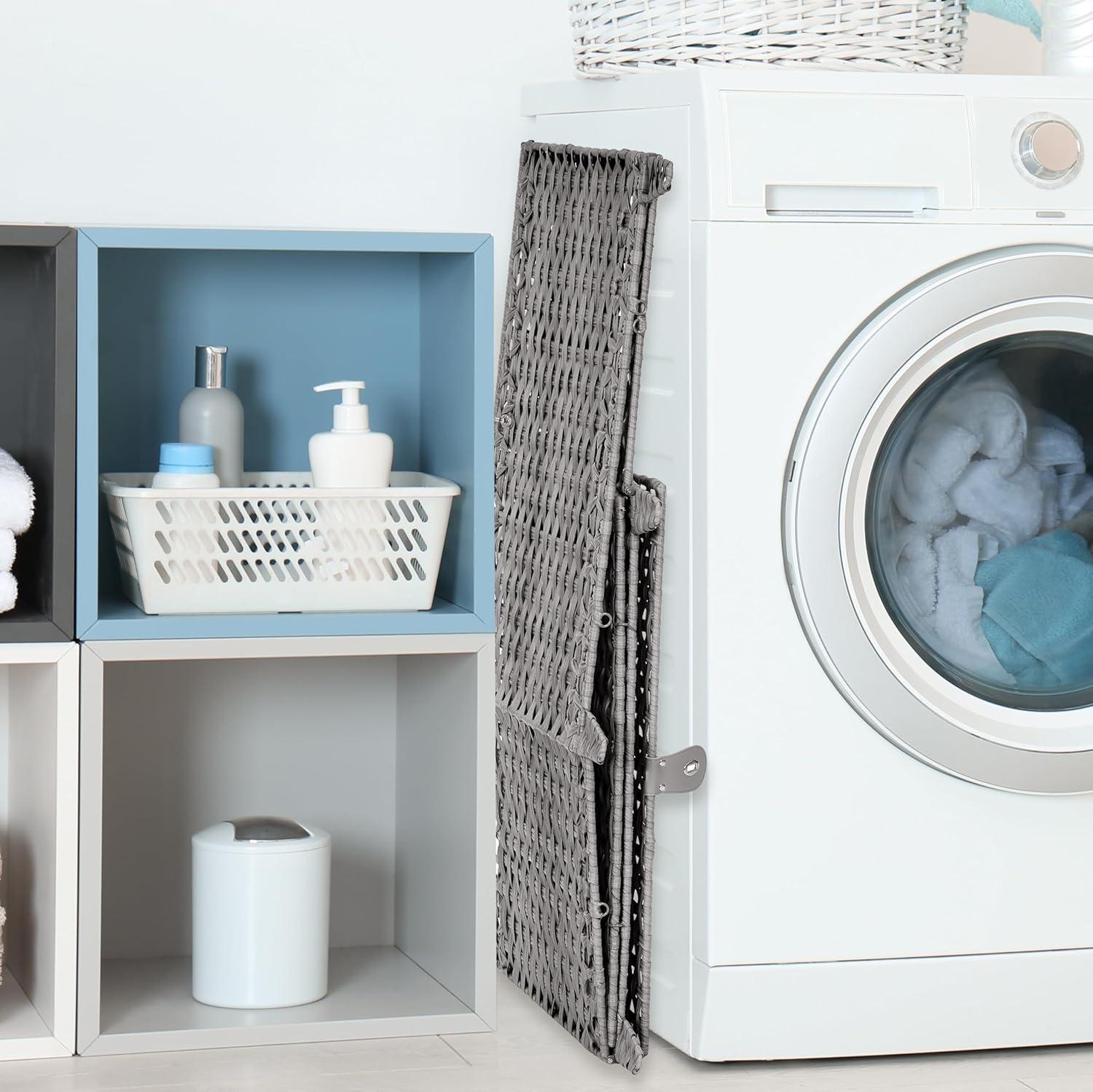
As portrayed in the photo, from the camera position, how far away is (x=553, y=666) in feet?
5.34

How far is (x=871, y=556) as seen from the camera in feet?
5.00

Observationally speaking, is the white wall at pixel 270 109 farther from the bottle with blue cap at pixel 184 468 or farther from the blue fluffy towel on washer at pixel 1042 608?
the blue fluffy towel on washer at pixel 1042 608

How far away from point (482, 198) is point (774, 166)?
1.65ft

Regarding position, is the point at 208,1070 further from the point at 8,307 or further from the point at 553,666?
the point at 8,307

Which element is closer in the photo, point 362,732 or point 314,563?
point 314,563

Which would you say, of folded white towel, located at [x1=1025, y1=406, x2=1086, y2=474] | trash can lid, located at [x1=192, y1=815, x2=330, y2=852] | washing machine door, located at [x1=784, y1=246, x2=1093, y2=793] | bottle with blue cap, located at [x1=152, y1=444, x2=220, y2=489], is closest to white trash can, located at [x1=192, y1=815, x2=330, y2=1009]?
trash can lid, located at [x1=192, y1=815, x2=330, y2=852]

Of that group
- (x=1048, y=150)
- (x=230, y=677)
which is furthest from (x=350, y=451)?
(x=1048, y=150)

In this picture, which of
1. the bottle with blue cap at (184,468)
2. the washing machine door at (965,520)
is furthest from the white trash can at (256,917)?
the washing machine door at (965,520)

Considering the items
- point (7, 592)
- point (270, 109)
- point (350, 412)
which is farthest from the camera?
point (270, 109)

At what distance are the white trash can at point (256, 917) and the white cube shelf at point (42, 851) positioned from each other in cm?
16

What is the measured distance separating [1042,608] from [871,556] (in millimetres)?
196

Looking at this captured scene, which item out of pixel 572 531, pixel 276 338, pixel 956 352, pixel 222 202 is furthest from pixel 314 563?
pixel 956 352

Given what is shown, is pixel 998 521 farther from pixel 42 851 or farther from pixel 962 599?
pixel 42 851

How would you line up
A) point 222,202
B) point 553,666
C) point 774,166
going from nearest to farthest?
point 774,166, point 553,666, point 222,202
